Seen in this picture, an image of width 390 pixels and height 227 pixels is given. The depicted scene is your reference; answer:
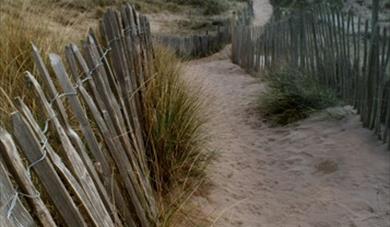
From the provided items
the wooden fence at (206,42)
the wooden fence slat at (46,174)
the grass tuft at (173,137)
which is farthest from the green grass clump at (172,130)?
the wooden fence at (206,42)

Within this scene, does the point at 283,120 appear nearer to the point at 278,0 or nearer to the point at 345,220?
the point at 345,220

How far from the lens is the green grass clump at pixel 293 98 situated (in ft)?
16.7

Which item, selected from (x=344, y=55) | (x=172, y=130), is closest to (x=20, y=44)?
(x=172, y=130)

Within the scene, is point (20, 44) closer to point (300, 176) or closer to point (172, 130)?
point (172, 130)

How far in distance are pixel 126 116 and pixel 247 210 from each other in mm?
1281

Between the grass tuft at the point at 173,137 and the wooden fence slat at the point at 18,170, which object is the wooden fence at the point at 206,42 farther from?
the wooden fence slat at the point at 18,170

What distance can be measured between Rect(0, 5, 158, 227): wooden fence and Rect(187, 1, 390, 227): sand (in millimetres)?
843

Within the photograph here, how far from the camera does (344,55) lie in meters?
4.79

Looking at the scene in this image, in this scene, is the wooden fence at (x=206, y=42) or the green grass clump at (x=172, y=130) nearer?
the green grass clump at (x=172, y=130)

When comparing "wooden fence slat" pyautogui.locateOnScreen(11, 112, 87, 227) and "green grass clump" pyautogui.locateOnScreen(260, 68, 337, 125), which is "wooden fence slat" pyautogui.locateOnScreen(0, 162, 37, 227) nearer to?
"wooden fence slat" pyautogui.locateOnScreen(11, 112, 87, 227)

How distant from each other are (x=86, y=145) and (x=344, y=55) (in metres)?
3.17

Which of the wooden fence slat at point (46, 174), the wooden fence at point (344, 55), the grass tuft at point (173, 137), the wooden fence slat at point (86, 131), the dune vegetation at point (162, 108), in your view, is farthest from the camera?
the wooden fence at point (344, 55)

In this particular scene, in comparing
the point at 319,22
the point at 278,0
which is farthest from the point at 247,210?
the point at 278,0

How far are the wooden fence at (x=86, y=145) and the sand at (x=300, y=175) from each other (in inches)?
33.2
